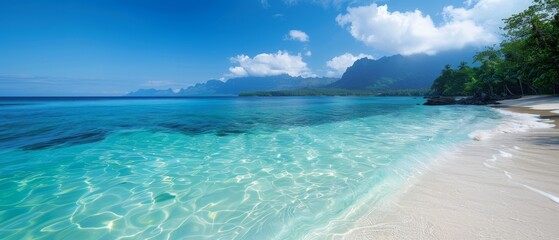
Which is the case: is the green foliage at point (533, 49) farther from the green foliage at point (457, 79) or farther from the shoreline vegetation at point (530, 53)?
the green foliage at point (457, 79)

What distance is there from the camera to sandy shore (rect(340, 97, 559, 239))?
12.6 feet

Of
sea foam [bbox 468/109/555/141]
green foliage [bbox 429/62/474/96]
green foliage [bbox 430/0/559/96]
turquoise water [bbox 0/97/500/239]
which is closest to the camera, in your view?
turquoise water [bbox 0/97/500/239]

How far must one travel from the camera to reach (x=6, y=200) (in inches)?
242

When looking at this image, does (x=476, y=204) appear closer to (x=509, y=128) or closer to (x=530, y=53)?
(x=509, y=128)

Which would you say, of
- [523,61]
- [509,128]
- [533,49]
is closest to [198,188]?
[509,128]

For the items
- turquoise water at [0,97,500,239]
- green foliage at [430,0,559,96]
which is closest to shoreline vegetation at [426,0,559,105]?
green foliage at [430,0,559,96]

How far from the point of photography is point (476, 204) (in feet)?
15.6

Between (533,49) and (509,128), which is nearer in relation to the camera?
(509,128)

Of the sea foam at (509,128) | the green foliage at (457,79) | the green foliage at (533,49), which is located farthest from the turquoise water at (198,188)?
the green foliage at (457,79)

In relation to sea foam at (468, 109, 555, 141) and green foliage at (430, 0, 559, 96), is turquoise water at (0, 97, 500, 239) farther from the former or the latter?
green foliage at (430, 0, 559, 96)

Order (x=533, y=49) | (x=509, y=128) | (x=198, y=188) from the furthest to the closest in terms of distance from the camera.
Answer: (x=533, y=49) → (x=509, y=128) → (x=198, y=188)

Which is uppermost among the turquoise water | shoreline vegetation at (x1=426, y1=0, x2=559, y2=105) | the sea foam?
shoreline vegetation at (x1=426, y1=0, x2=559, y2=105)

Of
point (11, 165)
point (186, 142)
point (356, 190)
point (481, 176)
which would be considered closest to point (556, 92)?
point (481, 176)

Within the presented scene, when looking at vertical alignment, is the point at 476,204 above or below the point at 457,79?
below
